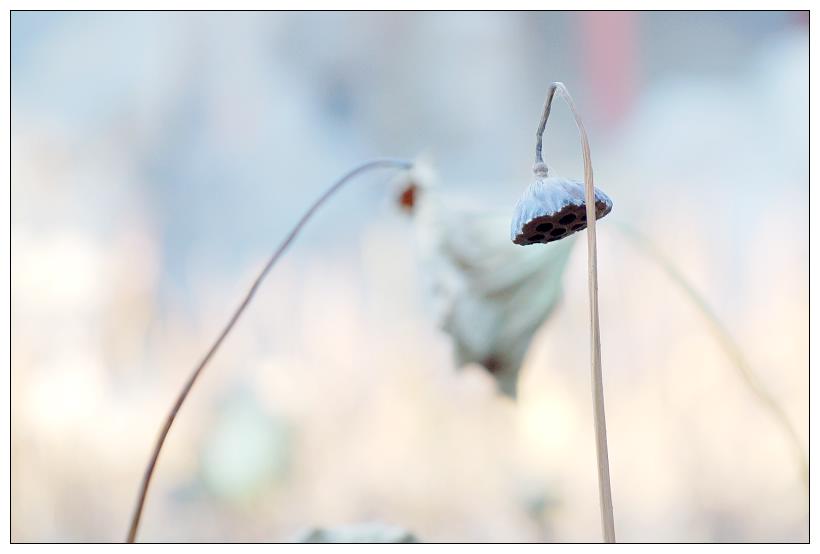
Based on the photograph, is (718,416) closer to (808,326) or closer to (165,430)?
(808,326)

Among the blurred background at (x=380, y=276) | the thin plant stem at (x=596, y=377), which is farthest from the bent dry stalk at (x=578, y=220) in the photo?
the blurred background at (x=380, y=276)

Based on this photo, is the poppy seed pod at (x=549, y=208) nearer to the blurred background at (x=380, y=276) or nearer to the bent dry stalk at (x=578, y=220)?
the bent dry stalk at (x=578, y=220)

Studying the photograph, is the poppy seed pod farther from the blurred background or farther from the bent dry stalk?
the blurred background

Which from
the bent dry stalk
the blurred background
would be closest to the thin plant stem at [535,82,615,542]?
the bent dry stalk

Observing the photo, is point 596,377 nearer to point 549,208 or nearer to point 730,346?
point 549,208

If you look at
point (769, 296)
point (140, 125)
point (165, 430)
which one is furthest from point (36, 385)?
point (769, 296)

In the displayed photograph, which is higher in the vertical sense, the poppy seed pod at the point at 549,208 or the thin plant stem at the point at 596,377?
the poppy seed pod at the point at 549,208
